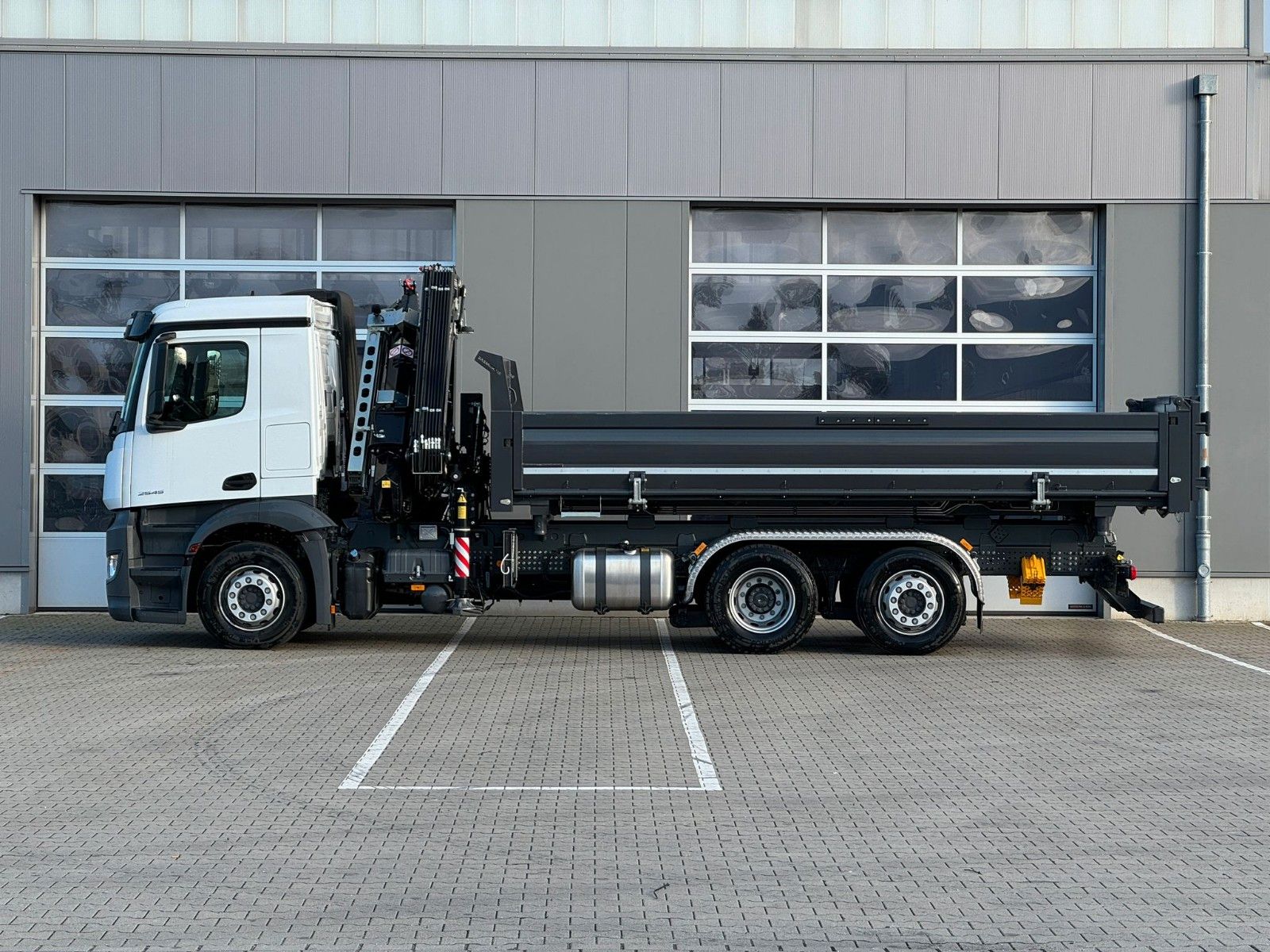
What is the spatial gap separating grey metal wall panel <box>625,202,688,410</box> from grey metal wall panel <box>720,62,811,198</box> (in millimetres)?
811

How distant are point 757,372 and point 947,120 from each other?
11.6 feet

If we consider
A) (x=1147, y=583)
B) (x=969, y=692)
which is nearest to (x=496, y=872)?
(x=969, y=692)

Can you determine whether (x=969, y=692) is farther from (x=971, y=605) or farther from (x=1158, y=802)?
(x=971, y=605)

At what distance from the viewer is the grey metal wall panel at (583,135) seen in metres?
15.9

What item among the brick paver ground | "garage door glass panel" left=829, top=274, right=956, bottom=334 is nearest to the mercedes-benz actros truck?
the brick paver ground

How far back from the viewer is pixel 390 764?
8.09 meters

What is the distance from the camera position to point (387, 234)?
53.0 ft

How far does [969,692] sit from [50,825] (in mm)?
6625

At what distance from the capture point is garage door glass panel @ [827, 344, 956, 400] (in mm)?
16219

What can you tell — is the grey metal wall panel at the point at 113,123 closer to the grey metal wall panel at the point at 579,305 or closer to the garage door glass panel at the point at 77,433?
the garage door glass panel at the point at 77,433

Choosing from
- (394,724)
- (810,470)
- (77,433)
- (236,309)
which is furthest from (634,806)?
(77,433)

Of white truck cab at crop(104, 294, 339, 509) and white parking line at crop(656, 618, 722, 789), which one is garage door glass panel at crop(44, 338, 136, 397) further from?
white parking line at crop(656, 618, 722, 789)

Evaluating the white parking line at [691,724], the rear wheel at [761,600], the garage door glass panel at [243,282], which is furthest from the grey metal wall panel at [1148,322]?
the garage door glass panel at [243,282]

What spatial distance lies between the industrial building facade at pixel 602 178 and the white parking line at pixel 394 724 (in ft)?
14.0
